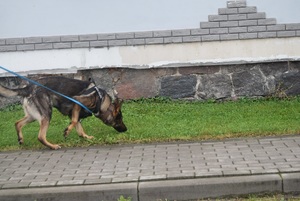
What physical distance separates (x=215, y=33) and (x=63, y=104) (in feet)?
12.7

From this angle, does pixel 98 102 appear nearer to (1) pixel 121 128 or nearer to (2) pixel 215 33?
(1) pixel 121 128

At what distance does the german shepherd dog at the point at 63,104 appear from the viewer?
8.66m

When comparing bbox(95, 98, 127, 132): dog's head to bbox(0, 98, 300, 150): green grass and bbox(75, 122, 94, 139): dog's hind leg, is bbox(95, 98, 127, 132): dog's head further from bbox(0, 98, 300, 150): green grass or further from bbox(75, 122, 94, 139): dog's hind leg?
bbox(75, 122, 94, 139): dog's hind leg

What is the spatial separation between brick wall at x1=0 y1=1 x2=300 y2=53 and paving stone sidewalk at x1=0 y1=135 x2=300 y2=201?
11.2ft

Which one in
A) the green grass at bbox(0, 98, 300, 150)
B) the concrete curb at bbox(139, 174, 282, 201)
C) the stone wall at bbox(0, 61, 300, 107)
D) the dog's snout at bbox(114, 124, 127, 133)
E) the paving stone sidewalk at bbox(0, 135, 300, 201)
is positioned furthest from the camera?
the stone wall at bbox(0, 61, 300, 107)

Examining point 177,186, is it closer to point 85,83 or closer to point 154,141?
point 154,141

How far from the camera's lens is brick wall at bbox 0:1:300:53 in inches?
456

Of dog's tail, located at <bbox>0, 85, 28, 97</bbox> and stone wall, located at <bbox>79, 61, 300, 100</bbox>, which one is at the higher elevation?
dog's tail, located at <bbox>0, 85, 28, 97</bbox>

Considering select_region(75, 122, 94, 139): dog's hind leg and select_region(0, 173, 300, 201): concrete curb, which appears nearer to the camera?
select_region(0, 173, 300, 201): concrete curb

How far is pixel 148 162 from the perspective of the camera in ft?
25.0

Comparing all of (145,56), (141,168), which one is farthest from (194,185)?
(145,56)

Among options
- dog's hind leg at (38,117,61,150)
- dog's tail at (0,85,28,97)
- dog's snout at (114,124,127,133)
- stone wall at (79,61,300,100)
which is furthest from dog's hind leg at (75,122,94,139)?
stone wall at (79,61,300,100)

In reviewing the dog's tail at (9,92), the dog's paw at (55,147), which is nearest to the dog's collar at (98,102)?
the dog's paw at (55,147)

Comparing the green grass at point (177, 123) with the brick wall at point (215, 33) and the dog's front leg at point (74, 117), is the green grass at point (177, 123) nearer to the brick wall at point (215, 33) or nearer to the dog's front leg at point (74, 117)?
the dog's front leg at point (74, 117)
